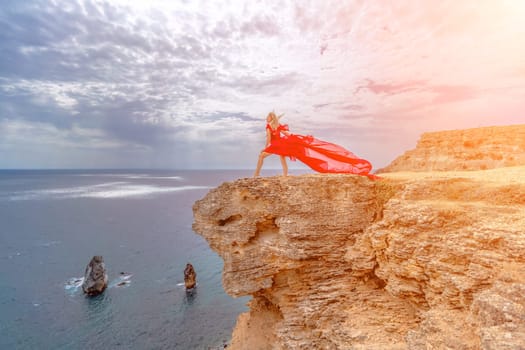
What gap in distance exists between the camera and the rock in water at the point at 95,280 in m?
33.9

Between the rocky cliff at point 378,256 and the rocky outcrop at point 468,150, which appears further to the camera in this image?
the rocky outcrop at point 468,150

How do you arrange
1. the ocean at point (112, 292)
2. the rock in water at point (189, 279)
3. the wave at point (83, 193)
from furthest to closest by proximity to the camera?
the wave at point (83, 193), the rock in water at point (189, 279), the ocean at point (112, 292)

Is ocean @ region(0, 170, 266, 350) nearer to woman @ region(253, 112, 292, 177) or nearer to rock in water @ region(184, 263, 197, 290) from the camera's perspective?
rock in water @ region(184, 263, 197, 290)

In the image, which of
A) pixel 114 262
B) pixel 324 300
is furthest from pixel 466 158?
pixel 114 262

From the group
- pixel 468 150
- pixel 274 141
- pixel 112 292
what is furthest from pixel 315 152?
pixel 112 292

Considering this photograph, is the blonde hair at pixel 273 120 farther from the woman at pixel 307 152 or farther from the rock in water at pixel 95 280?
the rock in water at pixel 95 280

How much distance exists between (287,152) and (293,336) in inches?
413

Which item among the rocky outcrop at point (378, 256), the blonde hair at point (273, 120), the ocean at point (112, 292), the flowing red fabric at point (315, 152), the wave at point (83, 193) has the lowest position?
the ocean at point (112, 292)

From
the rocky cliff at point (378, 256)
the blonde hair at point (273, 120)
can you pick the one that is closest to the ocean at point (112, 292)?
the rocky cliff at point (378, 256)

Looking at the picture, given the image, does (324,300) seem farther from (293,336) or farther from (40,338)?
(40,338)

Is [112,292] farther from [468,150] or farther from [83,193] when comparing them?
[83,193]

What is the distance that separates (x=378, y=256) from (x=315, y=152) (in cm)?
717

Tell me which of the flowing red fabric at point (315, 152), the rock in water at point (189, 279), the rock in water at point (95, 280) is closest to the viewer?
the flowing red fabric at point (315, 152)

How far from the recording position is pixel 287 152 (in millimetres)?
16750
